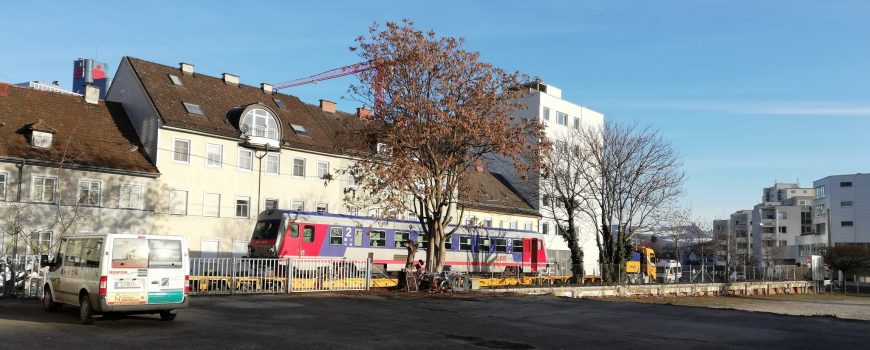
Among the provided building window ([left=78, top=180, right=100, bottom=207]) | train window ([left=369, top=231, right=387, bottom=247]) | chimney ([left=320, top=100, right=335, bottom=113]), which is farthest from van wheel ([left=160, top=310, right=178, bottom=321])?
chimney ([left=320, top=100, right=335, bottom=113])

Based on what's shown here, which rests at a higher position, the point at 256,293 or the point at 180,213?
the point at 180,213

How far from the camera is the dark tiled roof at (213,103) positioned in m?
39.8

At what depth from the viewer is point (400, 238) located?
36438 millimetres

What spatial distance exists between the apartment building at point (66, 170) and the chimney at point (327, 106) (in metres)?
14.6

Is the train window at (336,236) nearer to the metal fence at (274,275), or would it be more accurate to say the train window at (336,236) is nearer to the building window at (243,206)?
the metal fence at (274,275)

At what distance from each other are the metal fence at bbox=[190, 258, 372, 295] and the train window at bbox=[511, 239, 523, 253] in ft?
57.9

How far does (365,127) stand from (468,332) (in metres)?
14.5

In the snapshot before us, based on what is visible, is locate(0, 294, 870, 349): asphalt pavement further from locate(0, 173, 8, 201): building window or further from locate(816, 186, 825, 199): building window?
locate(816, 186, 825, 199): building window

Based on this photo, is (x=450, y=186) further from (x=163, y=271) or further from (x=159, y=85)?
(x=159, y=85)

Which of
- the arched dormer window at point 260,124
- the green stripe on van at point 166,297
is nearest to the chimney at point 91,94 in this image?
the arched dormer window at point 260,124

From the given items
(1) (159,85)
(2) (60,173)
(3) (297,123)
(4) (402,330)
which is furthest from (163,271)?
(3) (297,123)

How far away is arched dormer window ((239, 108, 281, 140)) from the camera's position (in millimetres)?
42031

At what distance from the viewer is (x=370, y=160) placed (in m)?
27.9

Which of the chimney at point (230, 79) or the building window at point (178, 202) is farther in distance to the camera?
the chimney at point (230, 79)
